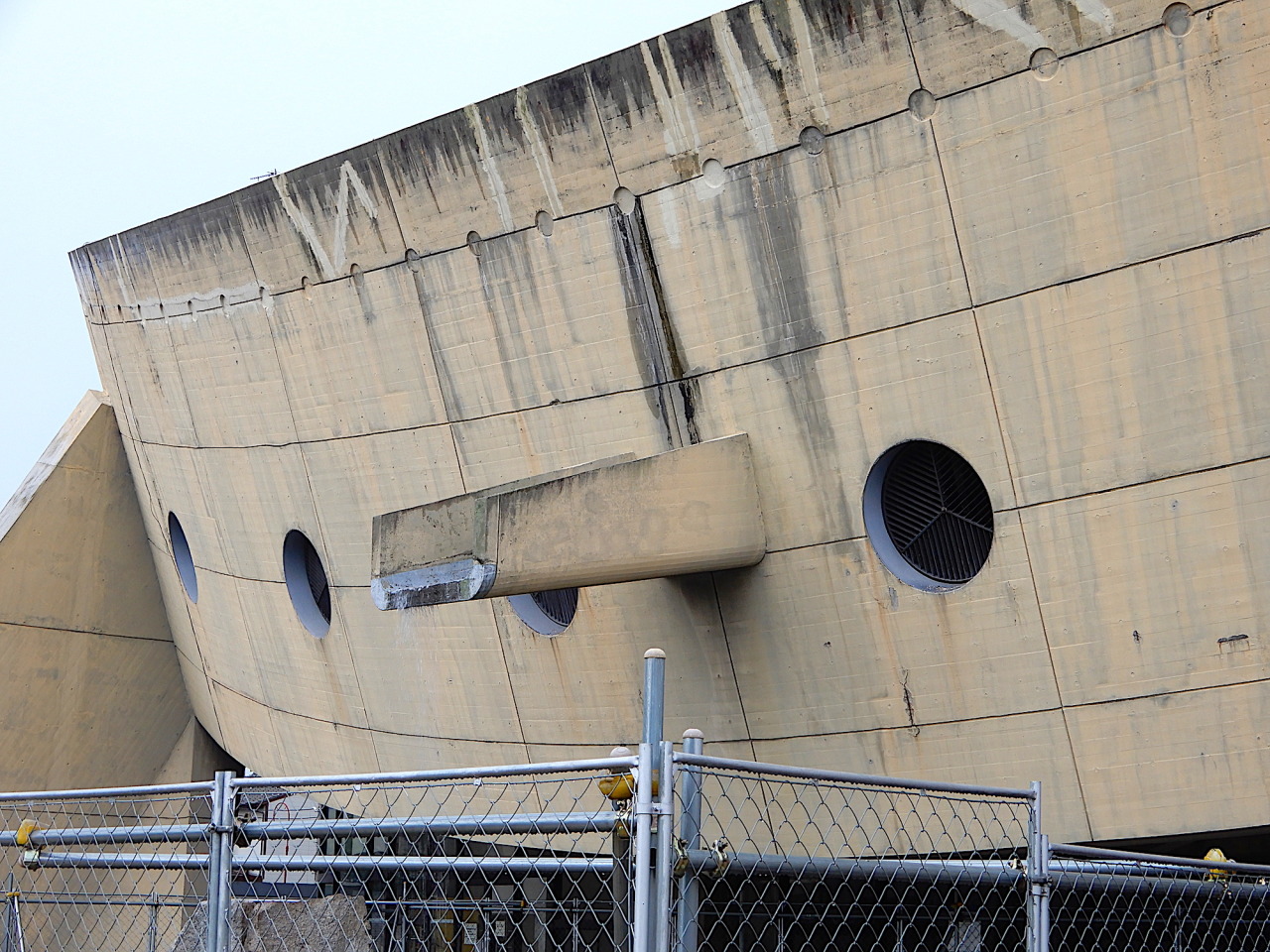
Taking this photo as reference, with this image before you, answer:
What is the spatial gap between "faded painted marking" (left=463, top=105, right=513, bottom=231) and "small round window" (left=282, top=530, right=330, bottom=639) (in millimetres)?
4053

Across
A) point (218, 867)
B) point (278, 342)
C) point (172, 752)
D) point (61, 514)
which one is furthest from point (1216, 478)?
point (172, 752)

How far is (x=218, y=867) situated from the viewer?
3.71 m

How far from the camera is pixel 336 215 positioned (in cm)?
951

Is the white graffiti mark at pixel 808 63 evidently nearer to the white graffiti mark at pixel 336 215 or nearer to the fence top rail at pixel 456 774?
the white graffiti mark at pixel 336 215

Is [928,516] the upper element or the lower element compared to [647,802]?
upper

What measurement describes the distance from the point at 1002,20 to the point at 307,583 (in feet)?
25.1

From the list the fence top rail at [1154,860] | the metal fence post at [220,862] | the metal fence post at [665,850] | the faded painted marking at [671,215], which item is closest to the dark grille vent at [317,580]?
the faded painted marking at [671,215]

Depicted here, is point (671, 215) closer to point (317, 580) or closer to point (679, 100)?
point (679, 100)

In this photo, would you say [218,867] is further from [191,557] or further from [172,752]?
[172,752]

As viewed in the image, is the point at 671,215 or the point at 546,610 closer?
the point at 671,215

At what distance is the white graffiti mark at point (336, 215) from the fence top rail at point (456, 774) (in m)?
6.22

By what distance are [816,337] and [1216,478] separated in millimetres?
2248

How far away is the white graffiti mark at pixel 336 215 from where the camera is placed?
9266 millimetres

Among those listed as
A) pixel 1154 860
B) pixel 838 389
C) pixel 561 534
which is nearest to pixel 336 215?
pixel 561 534
